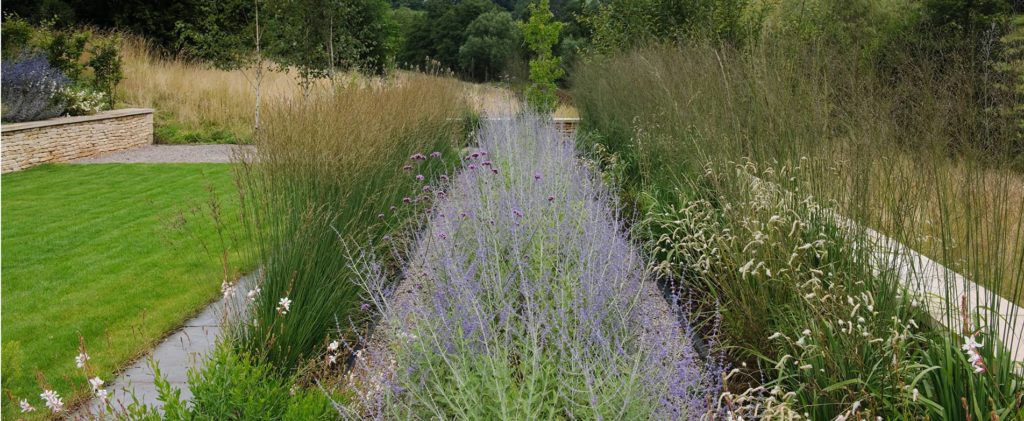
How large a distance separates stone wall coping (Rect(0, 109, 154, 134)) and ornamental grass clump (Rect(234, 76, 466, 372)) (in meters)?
7.17

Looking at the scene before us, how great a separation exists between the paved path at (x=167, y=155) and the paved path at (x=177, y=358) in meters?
7.27

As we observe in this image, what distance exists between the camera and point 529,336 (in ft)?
8.91

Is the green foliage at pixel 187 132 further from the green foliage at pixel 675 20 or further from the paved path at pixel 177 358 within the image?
the paved path at pixel 177 358

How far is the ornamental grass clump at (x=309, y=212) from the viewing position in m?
3.27

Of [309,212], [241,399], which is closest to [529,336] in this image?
[241,399]

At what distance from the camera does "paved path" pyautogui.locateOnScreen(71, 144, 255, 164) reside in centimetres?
1179

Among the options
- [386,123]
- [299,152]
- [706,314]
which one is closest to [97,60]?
[386,123]

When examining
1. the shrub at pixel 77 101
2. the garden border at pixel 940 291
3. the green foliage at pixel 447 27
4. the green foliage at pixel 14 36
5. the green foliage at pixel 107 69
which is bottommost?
the garden border at pixel 940 291

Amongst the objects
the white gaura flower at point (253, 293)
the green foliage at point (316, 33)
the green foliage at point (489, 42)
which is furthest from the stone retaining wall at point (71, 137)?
the green foliage at point (489, 42)

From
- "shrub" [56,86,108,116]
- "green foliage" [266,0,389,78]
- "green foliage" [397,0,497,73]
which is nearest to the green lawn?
"green foliage" [266,0,389,78]

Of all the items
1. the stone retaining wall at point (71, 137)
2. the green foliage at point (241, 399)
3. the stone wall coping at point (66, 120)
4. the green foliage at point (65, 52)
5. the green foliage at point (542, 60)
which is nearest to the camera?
the green foliage at point (241, 399)

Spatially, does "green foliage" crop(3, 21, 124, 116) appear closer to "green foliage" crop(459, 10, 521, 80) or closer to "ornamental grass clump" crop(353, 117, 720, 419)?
"ornamental grass clump" crop(353, 117, 720, 419)

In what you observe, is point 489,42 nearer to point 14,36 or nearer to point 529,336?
point 14,36

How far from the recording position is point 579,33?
1176 inches
